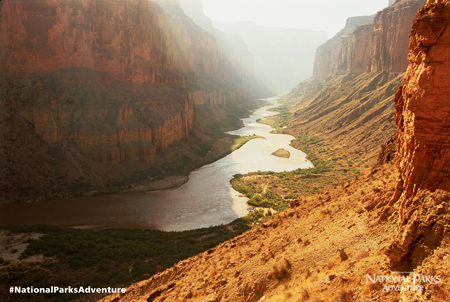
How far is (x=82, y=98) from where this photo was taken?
40562 mm

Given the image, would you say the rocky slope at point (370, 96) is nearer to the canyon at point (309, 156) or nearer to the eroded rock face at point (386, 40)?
the eroded rock face at point (386, 40)

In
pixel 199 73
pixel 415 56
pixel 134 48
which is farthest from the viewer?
pixel 199 73

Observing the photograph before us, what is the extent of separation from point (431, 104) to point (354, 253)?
4.34 meters

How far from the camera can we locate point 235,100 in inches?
4788

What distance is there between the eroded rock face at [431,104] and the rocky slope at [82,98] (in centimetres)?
3457

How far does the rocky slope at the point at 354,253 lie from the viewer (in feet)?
21.9

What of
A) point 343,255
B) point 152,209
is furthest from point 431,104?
point 152,209

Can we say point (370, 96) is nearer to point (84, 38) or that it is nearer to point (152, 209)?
point (152, 209)

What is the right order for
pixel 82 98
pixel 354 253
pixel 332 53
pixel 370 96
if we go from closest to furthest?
1. pixel 354 253
2. pixel 82 98
3. pixel 370 96
4. pixel 332 53

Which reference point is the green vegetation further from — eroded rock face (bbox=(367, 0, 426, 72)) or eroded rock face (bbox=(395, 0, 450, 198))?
eroded rock face (bbox=(367, 0, 426, 72))

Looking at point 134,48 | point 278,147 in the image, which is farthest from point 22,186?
point 278,147

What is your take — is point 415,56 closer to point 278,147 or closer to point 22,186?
point 22,186

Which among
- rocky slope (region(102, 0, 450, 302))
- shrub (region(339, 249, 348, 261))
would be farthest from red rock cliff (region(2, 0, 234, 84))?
shrub (region(339, 249, 348, 261))

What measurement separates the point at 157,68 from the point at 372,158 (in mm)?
39238
